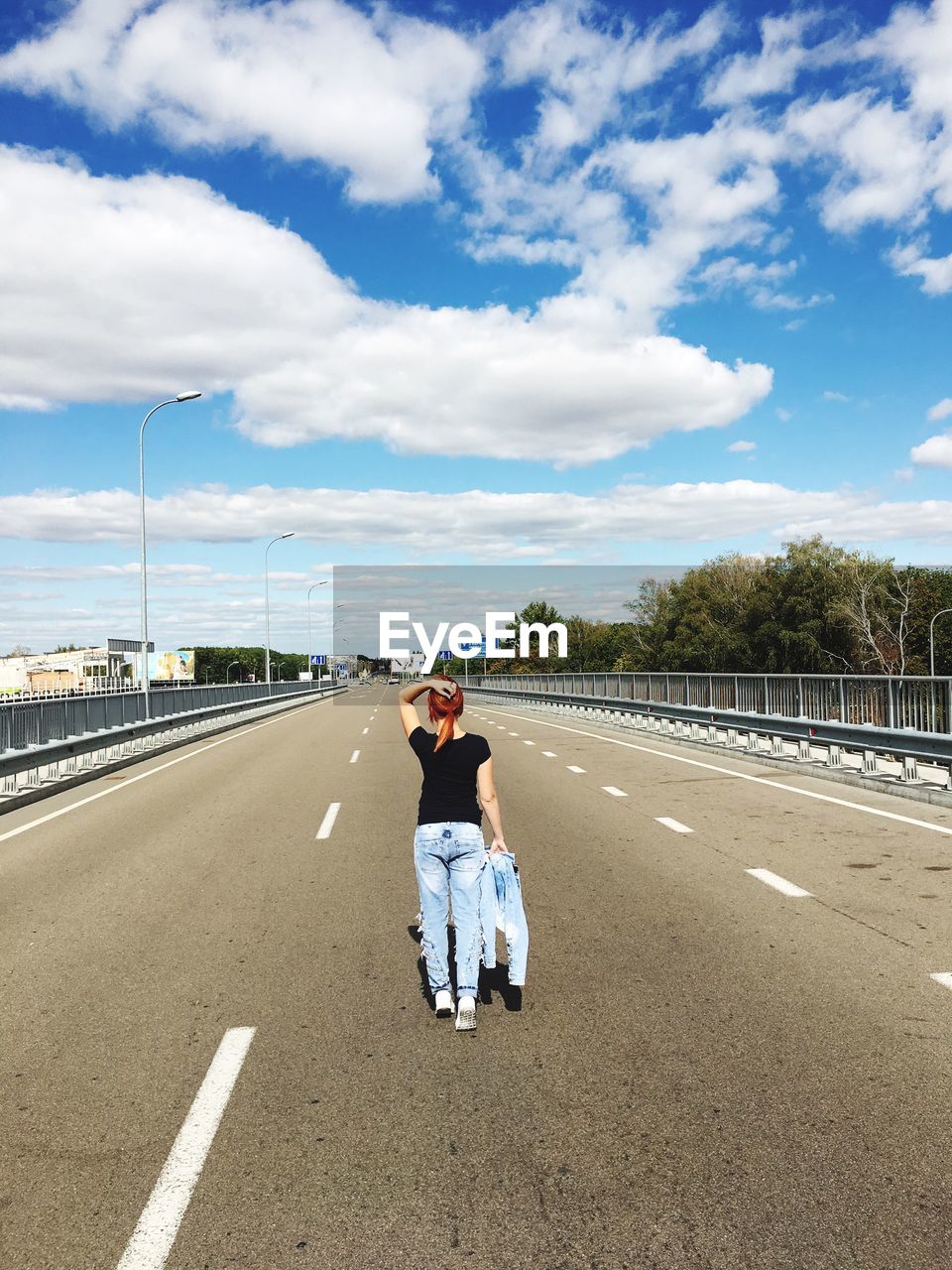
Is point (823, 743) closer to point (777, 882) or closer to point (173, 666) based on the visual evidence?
point (777, 882)

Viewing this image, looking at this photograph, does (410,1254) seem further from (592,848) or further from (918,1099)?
(592,848)

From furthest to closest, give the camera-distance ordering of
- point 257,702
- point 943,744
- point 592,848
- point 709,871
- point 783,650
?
point 783,650 < point 257,702 < point 943,744 < point 592,848 < point 709,871

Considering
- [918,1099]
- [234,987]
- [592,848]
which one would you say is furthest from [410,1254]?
[592,848]

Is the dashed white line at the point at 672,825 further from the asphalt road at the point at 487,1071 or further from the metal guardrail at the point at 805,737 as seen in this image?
the metal guardrail at the point at 805,737

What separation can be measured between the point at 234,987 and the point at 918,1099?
3.61 meters

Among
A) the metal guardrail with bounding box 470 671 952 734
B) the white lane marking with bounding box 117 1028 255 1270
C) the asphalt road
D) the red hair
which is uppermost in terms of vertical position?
the red hair

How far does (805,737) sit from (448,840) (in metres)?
14.2

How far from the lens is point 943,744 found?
13469mm

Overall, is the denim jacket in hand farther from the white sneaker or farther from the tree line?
the tree line

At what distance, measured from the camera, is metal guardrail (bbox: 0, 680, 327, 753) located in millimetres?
16844

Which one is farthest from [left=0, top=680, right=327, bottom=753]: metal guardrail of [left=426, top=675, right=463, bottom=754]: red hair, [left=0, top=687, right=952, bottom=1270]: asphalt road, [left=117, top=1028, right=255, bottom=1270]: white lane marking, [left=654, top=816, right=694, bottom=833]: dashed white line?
[left=117, top=1028, right=255, bottom=1270]: white lane marking

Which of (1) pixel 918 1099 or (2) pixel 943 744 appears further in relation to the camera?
(2) pixel 943 744

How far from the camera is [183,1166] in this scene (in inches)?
150

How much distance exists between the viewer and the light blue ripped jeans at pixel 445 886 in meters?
5.42
